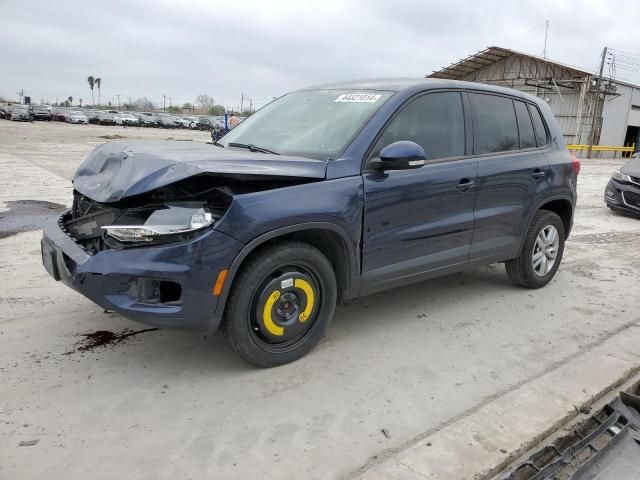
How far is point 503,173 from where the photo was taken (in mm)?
4441

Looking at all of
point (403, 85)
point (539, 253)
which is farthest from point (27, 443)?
point (539, 253)

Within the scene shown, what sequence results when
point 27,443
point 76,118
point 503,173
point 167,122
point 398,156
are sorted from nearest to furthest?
point 27,443 < point 398,156 < point 503,173 < point 76,118 < point 167,122

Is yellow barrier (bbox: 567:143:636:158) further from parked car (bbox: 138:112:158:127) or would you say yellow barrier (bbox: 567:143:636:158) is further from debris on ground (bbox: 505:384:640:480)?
parked car (bbox: 138:112:158:127)

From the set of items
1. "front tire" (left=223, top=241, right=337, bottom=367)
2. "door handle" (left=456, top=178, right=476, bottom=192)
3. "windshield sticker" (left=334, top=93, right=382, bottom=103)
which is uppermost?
"windshield sticker" (left=334, top=93, right=382, bottom=103)

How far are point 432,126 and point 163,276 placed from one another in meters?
2.32

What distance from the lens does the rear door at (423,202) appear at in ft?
11.9

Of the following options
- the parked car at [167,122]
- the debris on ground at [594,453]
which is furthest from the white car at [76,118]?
the debris on ground at [594,453]

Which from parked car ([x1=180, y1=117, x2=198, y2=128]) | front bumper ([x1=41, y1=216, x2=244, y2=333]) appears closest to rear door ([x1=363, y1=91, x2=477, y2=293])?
front bumper ([x1=41, y1=216, x2=244, y2=333])

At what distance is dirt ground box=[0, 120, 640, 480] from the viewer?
257cm

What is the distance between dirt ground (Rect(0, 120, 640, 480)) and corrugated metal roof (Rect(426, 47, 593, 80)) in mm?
34904

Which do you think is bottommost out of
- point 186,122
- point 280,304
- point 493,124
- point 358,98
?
point 280,304

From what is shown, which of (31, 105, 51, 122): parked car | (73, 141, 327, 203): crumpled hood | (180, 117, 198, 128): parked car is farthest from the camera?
(180, 117, 198, 128): parked car

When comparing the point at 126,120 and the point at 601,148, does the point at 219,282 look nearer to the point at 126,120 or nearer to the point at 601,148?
the point at 601,148

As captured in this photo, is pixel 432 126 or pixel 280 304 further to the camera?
pixel 432 126
